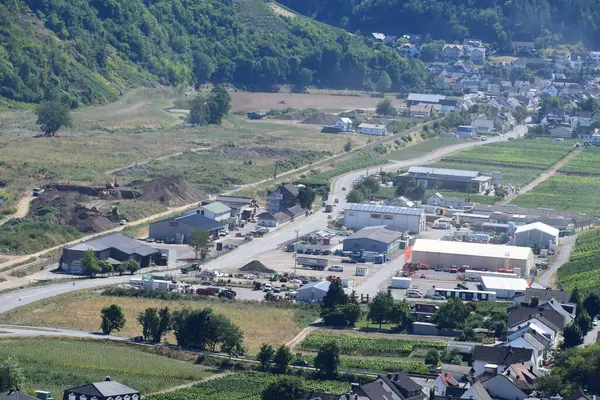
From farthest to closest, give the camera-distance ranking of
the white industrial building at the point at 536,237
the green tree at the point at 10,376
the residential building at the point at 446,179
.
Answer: the residential building at the point at 446,179 → the white industrial building at the point at 536,237 → the green tree at the point at 10,376

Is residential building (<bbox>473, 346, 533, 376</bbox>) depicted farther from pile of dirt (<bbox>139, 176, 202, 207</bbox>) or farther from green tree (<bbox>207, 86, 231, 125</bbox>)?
green tree (<bbox>207, 86, 231, 125</bbox>)

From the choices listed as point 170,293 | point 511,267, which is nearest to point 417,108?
point 511,267

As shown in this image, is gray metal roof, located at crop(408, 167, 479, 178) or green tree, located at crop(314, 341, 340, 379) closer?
green tree, located at crop(314, 341, 340, 379)

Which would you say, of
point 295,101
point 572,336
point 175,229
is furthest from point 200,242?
point 295,101

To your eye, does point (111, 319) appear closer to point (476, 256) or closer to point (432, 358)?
point (432, 358)

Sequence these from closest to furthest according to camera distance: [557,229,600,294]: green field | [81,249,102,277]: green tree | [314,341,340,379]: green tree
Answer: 1. [314,341,340,379]: green tree
2. [81,249,102,277]: green tree
3. [557,229,600,294]: green field

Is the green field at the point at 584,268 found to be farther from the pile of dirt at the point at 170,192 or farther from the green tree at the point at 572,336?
the pile of dirt at the point at 170,192

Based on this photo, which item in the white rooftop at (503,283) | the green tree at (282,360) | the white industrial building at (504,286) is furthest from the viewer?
the white rooftop at (503,283)

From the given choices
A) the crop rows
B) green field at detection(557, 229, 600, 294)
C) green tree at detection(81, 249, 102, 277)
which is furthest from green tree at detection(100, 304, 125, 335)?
green field at detection(557, 229, 600, 294)

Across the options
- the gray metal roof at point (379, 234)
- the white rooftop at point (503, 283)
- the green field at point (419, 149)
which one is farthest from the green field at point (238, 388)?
the green field at point (419, 149)
